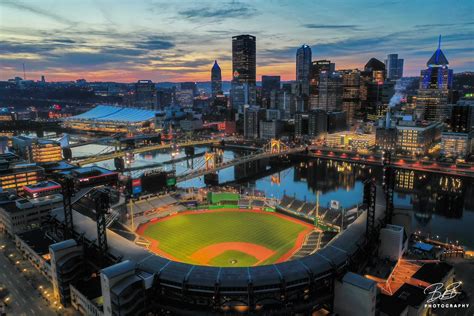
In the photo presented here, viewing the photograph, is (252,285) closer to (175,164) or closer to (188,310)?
(188,310)

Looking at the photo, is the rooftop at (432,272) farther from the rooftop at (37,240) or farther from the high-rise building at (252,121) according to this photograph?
the high-rise building at (252,121)

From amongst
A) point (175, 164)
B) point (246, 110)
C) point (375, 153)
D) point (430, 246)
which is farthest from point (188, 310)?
point (246, 110)

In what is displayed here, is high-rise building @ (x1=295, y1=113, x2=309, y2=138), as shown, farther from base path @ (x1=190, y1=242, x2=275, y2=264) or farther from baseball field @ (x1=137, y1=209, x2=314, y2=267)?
base path @ (x1=190, y1=242, x2=275, y2=264)

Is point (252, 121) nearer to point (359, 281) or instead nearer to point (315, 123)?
point (315, 123)

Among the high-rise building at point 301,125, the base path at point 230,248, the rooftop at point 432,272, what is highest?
the high-rise building at point 301,125

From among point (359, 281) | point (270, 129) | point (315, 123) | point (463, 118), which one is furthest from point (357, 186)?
point (270, 129)

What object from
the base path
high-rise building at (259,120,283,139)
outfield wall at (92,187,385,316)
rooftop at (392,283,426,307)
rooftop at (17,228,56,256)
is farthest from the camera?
high-rise building at (259,120,283,139)

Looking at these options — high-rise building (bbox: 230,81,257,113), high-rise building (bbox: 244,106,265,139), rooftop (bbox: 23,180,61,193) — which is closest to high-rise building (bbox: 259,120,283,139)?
high-rise building (bbox: 244,106,265,139)

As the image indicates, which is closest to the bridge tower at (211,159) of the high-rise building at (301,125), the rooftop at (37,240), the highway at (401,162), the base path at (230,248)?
the highway at (401,162)
